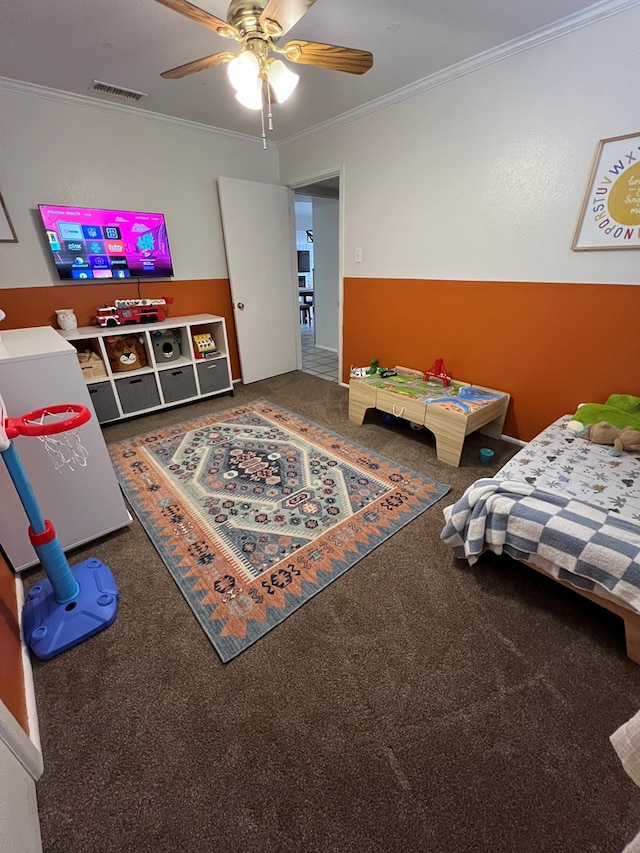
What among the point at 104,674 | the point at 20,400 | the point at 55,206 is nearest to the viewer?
the point at 104,674

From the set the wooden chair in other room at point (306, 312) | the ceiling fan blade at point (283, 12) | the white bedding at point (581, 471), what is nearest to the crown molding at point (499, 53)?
the ceiling fan blade at point (283, 12)

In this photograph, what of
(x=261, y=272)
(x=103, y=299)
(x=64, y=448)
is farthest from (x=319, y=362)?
(x=64, y=448)

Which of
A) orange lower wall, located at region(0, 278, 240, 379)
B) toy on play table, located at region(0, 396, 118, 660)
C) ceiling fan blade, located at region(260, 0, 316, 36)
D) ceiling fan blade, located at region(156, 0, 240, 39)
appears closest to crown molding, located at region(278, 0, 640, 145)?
ceiling fan blade, located at region(260, 0, 316, 36)

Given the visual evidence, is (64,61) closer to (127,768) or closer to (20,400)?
(20,400)

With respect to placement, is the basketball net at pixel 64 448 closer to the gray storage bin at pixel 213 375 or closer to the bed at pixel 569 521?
the bed at pixel 569 521

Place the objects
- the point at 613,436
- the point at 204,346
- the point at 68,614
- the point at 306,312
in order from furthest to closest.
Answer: the point at 306,312
the point at 204,346
the point at 613,436
the point at 68,614

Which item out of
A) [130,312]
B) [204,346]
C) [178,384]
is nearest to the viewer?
[130,312]

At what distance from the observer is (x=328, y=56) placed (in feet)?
4.97

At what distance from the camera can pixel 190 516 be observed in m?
1.96

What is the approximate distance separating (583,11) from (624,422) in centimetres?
212

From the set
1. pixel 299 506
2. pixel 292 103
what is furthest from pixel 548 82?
pixel 299 506

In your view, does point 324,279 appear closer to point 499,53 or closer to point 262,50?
point 499,53

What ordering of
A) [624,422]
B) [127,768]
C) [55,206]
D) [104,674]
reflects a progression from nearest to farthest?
[127,768] < [104,674] < [624,422] < [55,206]

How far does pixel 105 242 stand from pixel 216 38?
168 cm
